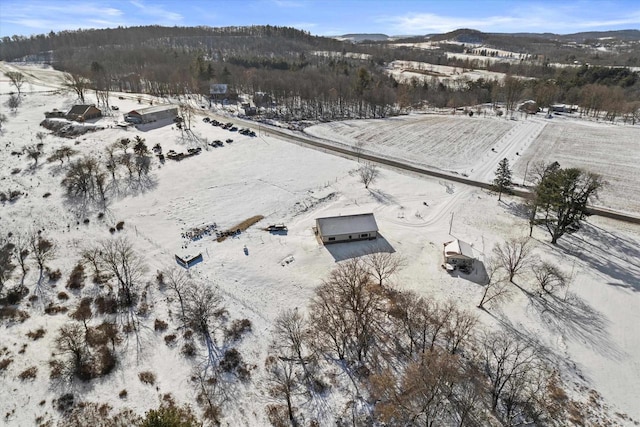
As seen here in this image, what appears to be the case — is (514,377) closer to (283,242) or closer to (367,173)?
(283,242)

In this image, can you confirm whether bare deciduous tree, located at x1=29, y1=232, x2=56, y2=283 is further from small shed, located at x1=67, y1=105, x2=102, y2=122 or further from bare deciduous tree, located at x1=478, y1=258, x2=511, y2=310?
small shed, located at x1=67, y1=105, x2=102, y2=122

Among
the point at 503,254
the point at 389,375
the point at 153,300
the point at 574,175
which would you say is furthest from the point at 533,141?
the point at 153,300

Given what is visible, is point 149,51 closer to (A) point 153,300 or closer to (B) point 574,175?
(A) point 153,300

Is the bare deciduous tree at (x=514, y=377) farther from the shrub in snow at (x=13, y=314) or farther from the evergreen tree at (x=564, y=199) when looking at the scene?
→ the shrub in snow at (x=13, y=314)

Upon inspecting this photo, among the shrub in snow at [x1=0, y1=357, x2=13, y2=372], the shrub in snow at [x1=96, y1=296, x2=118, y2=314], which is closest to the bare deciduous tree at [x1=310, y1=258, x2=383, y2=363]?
the shrub in snow at [x1=96, y1=296, x2=118, y2=314]

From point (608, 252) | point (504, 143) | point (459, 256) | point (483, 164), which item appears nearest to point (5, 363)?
point (459, 256)

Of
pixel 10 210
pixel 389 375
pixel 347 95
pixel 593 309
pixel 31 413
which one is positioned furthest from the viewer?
pixel 347 95

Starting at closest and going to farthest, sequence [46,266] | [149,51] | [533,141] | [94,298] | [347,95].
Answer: [94,298] < [46,266] < [533,141] < [347,95] < [149,51]
